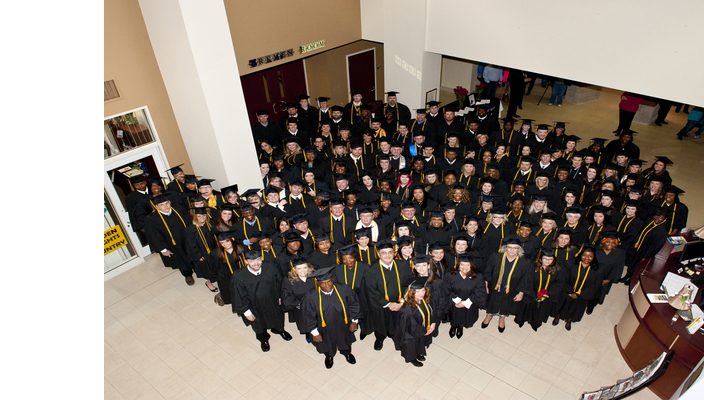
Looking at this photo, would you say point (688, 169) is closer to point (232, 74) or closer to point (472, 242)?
point (472, 242)

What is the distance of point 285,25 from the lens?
29.0 ft

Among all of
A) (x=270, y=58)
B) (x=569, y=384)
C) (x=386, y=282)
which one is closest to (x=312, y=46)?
(x=270, y=58)

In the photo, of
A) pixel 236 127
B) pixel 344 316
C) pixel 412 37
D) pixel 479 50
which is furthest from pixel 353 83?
pixel 344 316

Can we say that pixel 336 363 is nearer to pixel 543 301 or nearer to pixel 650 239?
pixel 543 301

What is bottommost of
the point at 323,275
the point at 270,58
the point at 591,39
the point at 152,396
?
the point at 152,396

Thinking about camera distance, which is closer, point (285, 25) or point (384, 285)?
point (384, 285)

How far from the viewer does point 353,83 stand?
12438mm

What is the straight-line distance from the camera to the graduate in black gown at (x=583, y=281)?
4789mm

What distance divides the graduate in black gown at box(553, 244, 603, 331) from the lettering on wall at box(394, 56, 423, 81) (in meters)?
5.83

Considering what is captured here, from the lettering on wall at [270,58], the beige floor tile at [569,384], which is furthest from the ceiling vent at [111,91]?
the beige floor tile at [569,384]

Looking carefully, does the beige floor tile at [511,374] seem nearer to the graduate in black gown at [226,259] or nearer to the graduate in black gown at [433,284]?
the graduate in black gown at [433,284]

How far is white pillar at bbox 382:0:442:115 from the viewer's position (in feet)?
29.9

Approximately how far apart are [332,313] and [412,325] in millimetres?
860

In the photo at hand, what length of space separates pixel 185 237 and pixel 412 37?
6.35m
